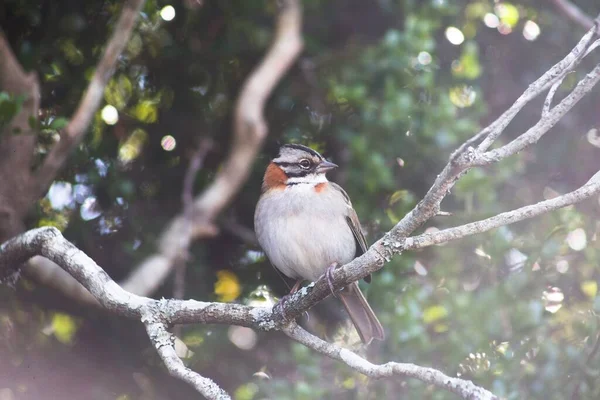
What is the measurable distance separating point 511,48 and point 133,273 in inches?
99.9

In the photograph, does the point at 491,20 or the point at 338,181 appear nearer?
the point at 338,181

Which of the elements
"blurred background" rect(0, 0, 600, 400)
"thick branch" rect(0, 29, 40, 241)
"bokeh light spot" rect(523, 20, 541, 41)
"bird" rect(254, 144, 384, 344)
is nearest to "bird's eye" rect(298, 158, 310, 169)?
"bird" rect(254, 144, 384, 344)

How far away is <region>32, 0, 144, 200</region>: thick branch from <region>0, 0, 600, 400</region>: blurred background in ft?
0.40

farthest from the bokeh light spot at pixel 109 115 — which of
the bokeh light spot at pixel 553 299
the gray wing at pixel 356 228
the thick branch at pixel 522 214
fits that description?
the bokeh light spot at pixel 553 299

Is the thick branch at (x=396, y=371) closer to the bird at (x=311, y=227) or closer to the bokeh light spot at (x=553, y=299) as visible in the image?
the bird at (x=311, y=227)

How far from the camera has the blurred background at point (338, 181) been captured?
148 inches

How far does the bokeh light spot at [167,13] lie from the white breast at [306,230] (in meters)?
1.33

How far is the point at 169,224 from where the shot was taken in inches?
171

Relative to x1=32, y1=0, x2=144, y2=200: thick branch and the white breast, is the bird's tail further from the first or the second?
x1=32, y1=0, x2=144, y2=200: thick branch

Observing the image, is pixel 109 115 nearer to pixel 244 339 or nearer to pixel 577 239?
pixel 244 339

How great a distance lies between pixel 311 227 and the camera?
146 inches

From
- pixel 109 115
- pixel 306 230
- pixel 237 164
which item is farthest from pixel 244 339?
pixel 109 115

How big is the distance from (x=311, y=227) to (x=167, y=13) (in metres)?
1.60

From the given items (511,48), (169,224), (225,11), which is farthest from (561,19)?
(169,224)
